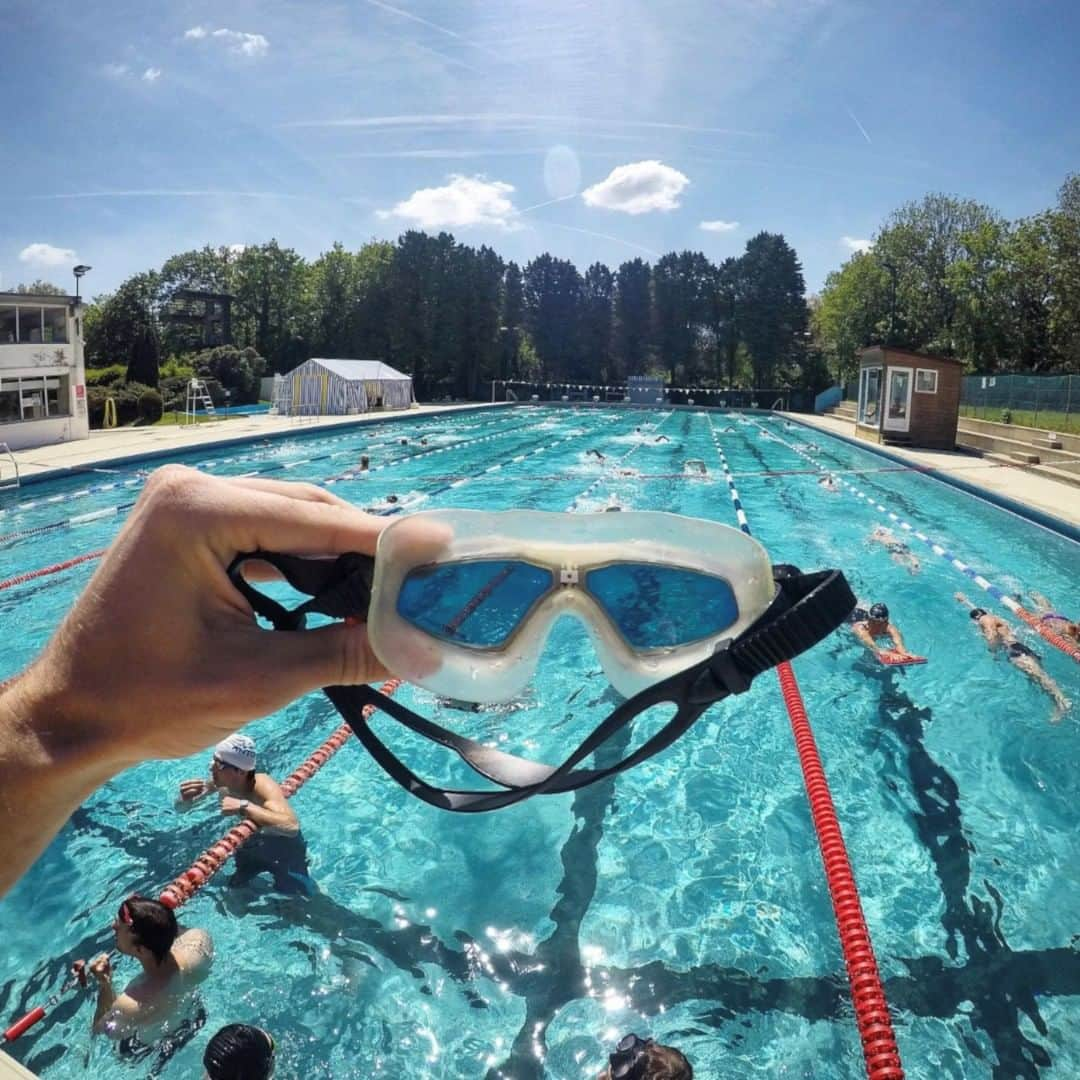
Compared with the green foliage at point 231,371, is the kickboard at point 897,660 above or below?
below

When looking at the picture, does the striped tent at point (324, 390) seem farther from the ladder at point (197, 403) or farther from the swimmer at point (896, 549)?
the swimmer at point (896, 549)

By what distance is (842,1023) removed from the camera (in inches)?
124

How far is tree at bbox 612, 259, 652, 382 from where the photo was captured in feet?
172

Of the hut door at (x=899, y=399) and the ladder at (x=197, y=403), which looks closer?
the hut door at (x=899, y=399)

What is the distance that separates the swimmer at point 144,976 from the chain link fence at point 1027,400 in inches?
794

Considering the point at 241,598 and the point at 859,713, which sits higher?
the point at 241,598

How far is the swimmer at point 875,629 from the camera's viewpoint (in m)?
7.04

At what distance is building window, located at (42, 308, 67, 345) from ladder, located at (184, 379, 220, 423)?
177 inches

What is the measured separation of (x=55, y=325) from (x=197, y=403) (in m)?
10.1

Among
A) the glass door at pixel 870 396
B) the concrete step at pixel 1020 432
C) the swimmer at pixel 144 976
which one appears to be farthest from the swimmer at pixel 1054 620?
the glass door at pixel 870 396

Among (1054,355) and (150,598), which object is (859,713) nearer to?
(150,598)

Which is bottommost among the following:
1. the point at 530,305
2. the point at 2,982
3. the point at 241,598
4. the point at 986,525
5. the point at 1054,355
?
the point at 2,982

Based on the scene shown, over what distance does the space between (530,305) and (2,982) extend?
5342 cm

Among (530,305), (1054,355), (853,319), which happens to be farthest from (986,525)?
(530,305)
